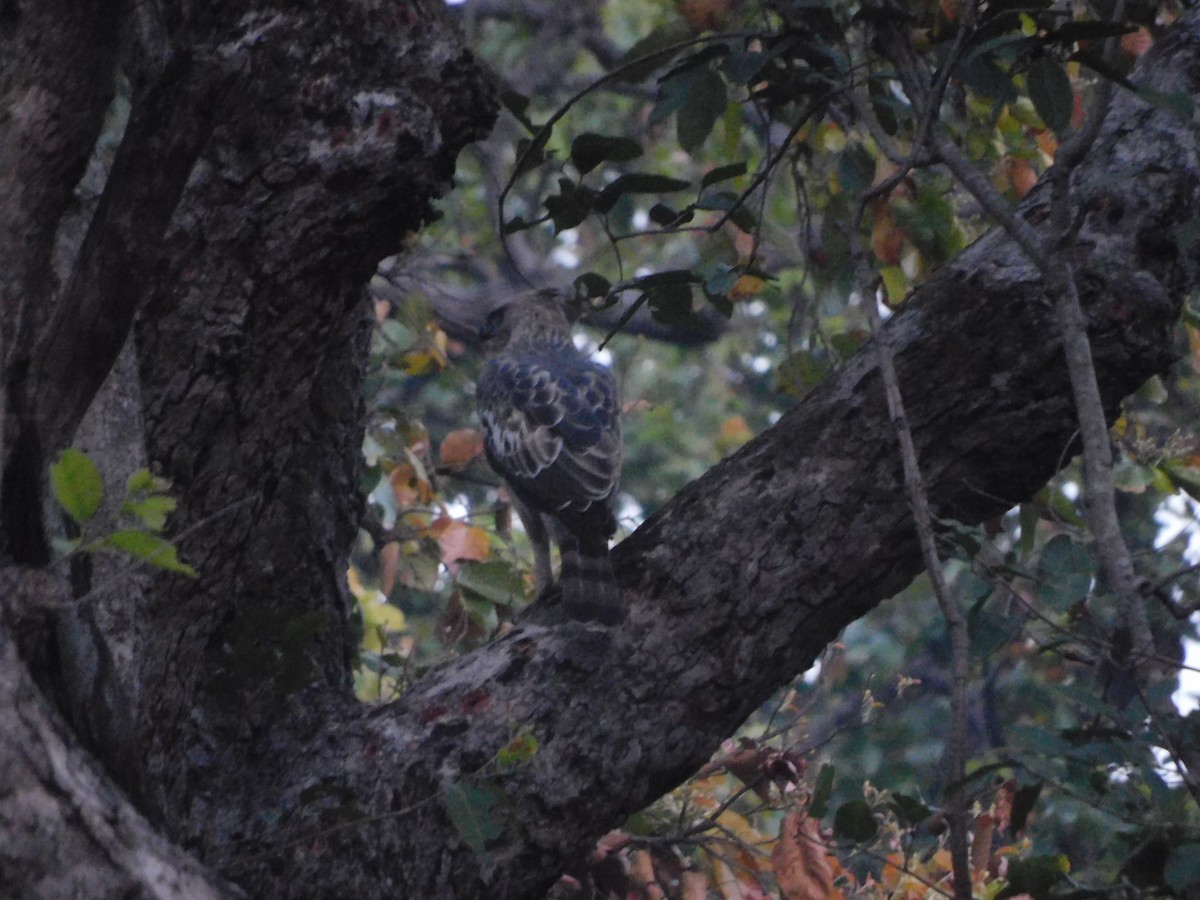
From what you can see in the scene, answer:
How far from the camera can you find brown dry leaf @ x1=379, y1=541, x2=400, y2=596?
14.1ft

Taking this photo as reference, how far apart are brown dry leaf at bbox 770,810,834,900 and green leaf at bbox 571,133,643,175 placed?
1.37m

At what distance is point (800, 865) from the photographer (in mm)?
2967

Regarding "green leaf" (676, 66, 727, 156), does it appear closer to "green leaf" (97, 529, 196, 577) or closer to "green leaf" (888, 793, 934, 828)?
"green leaf" (888, 793, 934, 828)

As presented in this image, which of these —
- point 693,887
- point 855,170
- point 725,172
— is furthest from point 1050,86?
point 693,887

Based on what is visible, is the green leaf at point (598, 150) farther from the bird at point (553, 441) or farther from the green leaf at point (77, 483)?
the green leaf at point (77, 483)

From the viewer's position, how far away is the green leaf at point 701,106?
117 inches

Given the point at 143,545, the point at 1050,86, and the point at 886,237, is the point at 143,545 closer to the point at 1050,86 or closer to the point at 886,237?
the point at 1050,86

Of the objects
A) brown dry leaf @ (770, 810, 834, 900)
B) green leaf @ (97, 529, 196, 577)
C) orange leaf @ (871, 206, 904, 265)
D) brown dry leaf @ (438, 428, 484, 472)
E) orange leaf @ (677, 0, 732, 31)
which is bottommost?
brown dry leaf @ (770, 810, 834, 900)

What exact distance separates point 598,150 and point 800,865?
1.50 metres

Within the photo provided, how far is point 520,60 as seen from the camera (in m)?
9.34

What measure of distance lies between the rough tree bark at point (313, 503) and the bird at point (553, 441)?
93cm

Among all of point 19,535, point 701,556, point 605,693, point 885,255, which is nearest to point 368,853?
point 605,693

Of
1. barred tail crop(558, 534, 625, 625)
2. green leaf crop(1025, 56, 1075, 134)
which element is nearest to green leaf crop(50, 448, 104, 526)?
barred tail crop(558, 534, 625, 625)

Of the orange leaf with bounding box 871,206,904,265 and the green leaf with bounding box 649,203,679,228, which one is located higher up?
the green leaf with bounding box 649,203,679,228
